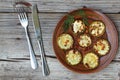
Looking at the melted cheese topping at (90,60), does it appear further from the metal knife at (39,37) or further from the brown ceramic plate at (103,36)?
A: the metal knife at (39,37)

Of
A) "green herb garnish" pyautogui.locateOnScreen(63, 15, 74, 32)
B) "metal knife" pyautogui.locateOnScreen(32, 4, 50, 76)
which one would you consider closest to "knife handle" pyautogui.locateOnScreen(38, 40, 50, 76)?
"metal knife" pyautogui.locateOnScreen(32, 4, 50, 76)

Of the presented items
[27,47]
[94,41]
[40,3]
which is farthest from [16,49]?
[94,41]

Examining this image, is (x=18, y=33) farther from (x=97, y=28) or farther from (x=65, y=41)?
(x=97, y=28)

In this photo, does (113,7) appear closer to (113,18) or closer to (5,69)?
(113,18)

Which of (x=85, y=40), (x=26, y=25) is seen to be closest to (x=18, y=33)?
(x=26, y=25)

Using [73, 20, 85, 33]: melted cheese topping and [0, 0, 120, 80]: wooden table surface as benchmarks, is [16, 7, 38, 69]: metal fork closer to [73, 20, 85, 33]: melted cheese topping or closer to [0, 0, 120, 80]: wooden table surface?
[0, 0, 120, 80]: wooden table surface
